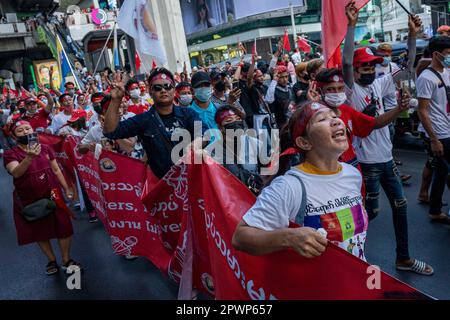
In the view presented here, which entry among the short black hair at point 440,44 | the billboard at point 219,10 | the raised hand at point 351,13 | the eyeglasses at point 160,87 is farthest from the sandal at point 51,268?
the billboard at point 219,10

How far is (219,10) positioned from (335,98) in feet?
176

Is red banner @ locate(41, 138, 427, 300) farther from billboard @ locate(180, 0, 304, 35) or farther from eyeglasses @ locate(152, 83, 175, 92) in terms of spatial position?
billboard @ locate(180, 0, 304, 35)

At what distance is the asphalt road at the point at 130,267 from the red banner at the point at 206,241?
13.0 inches

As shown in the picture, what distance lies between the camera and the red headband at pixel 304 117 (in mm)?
1901

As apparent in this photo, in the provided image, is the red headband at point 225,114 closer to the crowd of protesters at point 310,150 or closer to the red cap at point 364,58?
the crowd of protesters at point 310,150

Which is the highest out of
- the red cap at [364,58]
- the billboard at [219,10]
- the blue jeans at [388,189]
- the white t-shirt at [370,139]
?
the billboard at [219,10]

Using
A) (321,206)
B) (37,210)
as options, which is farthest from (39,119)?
(321,206)

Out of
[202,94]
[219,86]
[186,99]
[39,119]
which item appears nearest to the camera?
[202,94]

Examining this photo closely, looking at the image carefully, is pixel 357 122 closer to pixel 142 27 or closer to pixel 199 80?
pixel 199 80

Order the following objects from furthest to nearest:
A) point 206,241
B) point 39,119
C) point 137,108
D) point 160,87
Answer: point 39,119, point 137,108, point 160,87, point 206,241

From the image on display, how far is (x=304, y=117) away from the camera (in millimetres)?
1918

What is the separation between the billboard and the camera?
48500 millimetres

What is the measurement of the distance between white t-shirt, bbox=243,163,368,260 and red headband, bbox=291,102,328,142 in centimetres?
19
